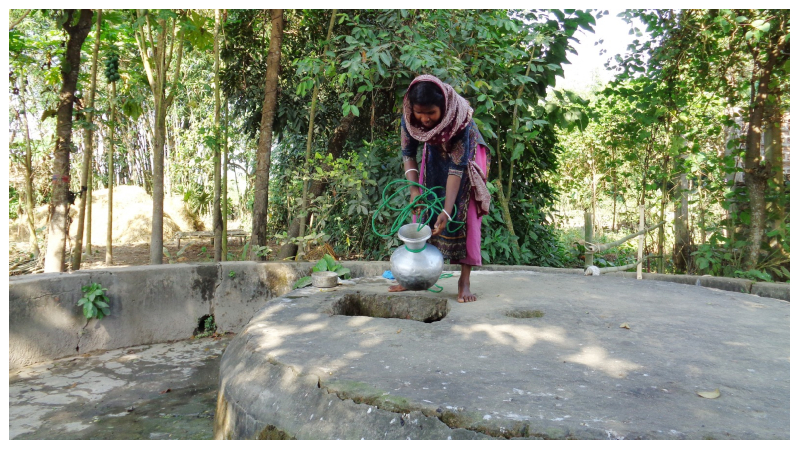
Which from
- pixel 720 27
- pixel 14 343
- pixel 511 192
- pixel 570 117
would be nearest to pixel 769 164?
pixel 720 27

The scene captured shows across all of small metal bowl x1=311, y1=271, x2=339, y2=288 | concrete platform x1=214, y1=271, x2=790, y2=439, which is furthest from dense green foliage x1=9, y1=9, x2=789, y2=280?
concrete platform x1=214, y1=271, x2=790, y2=439

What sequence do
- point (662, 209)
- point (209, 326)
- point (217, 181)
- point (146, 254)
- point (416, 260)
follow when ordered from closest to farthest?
1. point (416, 260)
2. point (209, 326)
3. point (217, 181)
4. point (662, 209)
5. point (146, 254)

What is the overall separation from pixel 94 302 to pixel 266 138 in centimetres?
217

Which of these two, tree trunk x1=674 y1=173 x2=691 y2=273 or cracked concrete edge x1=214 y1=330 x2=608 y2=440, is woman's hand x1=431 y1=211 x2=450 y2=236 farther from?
tree trunk x1=674 y1=173 x2=691 y2=273

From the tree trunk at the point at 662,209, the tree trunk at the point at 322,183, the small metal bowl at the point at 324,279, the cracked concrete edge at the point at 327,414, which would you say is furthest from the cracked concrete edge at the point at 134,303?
the tree trunk at the point at 662,209

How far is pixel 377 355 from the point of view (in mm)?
2316

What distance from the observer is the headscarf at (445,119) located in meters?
3.07

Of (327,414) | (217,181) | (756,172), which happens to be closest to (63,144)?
(217,181)

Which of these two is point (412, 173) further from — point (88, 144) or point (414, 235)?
A: point (88, 144)

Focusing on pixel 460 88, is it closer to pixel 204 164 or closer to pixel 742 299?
pixel 742 299

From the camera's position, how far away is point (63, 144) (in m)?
3.84

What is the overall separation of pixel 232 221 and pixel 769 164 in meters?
9.87

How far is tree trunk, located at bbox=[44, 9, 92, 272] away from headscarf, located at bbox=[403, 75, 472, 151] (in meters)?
2.52

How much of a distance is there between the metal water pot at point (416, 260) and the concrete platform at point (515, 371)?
0.76ft
